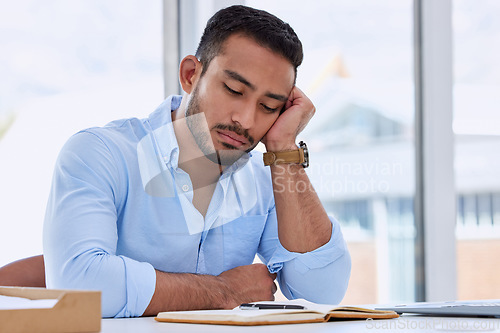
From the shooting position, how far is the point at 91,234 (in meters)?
1.28

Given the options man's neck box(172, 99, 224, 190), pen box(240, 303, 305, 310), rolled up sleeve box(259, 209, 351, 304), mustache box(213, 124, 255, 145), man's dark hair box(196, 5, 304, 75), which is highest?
man's dark hair box(196, 5, 304, 75)

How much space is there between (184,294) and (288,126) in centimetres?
67

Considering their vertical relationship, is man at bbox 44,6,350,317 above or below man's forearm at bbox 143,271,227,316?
above

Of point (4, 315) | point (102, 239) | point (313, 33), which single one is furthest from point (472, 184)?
point (4, 315)

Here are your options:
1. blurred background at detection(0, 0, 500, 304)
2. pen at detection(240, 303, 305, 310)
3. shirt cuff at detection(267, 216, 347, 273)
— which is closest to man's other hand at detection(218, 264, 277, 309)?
shirt cuff at detection(267, 216, 347, 273)

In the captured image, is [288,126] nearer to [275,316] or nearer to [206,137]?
[206,137]

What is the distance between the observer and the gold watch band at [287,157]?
1659mm

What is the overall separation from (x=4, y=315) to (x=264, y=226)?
117 cm

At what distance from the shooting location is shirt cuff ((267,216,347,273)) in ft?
5.13

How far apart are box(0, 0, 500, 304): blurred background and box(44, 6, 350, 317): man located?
0.68 metres

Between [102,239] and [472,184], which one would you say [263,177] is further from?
[472,184]

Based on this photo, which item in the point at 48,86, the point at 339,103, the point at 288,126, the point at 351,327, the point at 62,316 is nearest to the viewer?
the point at 62,316

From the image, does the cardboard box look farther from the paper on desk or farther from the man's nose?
the man's nose

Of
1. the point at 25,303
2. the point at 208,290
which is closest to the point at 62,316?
the point at 25,303
